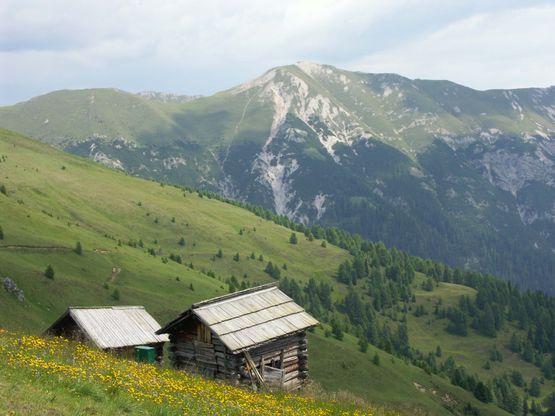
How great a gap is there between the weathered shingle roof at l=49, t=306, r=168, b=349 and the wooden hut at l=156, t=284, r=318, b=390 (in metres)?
1.28

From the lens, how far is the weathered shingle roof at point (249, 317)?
35.9m

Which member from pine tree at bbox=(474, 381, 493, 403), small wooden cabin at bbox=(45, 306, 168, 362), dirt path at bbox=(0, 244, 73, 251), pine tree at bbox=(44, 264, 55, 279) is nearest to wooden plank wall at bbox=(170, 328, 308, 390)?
small wooden cabin at bbox=(45, 306, 168, 362)

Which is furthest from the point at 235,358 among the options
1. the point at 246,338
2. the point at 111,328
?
the point at 111,328

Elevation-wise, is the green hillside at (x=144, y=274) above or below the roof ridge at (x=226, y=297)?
below

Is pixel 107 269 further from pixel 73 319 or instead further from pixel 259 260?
pixel 259 260

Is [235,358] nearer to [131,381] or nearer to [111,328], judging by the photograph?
[111,328]

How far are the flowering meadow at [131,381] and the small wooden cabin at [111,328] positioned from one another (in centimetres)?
1433

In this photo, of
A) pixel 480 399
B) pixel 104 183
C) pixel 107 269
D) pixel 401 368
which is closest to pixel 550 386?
pixel 480 399

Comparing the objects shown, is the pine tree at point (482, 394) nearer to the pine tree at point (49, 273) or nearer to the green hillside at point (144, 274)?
the green hillside at point (144, 274)

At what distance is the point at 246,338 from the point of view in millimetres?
36125

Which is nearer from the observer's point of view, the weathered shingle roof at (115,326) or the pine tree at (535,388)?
the weathered shingle roof at (115,326)

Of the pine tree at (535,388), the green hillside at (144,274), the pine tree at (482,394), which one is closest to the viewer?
the green hillside at (144,274)

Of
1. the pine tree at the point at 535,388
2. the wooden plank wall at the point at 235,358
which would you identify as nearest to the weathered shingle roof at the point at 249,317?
the wooden plank wall at the point at 235,358

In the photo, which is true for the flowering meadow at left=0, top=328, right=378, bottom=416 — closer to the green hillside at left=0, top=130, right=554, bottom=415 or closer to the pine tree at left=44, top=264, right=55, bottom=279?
the green hillside at left=0, top=130, right=554, bottom=415
